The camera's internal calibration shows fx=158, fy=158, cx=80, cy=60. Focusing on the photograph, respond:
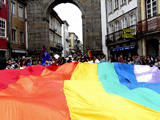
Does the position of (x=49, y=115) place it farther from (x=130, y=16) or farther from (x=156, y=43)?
(x=130, y=16)

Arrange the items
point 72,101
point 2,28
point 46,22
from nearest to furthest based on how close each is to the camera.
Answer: point 72,101
point 2,28
point 46,22

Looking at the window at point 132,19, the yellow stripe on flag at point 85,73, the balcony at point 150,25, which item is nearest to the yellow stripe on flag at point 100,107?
→ the yellow stripe on flag at point 85,73

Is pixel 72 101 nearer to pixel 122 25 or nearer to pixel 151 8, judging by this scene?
pixel 151 8

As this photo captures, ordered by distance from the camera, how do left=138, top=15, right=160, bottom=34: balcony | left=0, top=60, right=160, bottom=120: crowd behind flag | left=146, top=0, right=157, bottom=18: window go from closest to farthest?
left=0, top=60, right=160, bottom=120: crowd behind flag, left=138, top=15, right=160, bottom=34: balcony, left=146, top=0, right=157, bottom=18: window

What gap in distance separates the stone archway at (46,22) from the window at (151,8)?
7.16 m

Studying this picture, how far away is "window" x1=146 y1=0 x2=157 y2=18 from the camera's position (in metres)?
13.1

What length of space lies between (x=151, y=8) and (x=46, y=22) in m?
12.9

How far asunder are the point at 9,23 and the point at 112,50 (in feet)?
40.0

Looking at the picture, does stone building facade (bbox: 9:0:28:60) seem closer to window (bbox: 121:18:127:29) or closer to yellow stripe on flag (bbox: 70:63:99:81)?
window (bbox: 121:18:127:29)

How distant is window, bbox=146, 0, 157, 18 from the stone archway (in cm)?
716

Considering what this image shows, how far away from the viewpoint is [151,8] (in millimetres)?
13312

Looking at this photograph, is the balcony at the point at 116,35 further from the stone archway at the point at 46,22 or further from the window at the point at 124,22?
the stone archway at the point at 46,22

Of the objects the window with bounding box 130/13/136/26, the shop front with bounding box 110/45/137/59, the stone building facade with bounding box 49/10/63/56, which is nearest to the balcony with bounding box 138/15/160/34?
the window with bounding box 130/13/136/26

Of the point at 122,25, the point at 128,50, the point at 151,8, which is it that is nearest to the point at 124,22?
the point at 122,25
